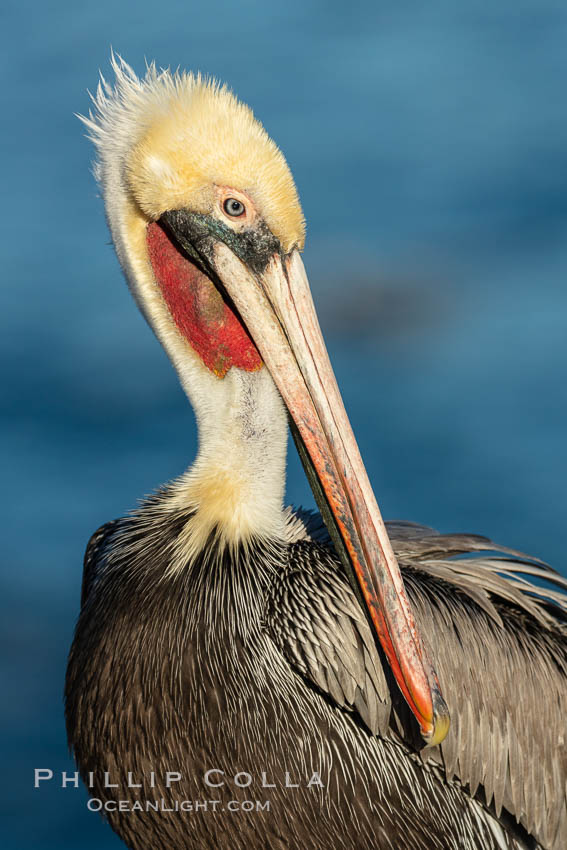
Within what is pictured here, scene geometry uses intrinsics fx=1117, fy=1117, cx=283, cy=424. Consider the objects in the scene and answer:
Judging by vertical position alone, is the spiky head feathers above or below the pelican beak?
above

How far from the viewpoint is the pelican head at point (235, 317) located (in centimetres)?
295

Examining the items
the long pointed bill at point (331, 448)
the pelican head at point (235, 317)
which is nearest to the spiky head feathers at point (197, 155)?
the pelican head at point (235, 317)

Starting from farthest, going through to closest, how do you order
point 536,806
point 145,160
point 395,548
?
point 395,548, point 536,806, point 145,160

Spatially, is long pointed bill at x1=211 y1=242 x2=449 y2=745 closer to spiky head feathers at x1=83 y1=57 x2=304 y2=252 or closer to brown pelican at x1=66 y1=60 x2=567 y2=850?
brown pelican at x1=66 y1=60 x2=567 y2=850

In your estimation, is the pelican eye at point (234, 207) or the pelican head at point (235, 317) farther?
the pelican eye at point (234, 207)

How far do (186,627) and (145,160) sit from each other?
51.6 inches

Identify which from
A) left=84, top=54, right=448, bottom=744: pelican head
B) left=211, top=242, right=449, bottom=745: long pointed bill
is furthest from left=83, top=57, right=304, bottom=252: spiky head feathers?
left=211, top=242, right=449, bottom=745: long pointed bill

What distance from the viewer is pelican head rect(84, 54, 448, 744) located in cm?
295

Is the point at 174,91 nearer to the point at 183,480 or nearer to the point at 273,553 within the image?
the point at 183,480

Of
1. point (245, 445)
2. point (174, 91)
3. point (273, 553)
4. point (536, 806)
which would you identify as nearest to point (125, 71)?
point (174, 91)

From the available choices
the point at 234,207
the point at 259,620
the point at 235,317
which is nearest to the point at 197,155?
the point at 234,207

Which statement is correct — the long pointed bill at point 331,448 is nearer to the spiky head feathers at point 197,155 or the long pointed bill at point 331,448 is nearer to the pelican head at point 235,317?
the pelican head at point 235,317

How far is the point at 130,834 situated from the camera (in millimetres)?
3389

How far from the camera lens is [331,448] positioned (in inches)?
118
